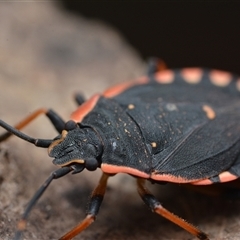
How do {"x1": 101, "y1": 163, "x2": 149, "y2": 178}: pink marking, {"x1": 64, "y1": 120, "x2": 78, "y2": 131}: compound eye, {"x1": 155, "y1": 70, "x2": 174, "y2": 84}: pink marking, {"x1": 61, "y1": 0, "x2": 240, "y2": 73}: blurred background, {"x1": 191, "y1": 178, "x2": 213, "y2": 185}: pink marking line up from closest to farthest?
{"x1": 101, "y1": 163, "x2": 149, "y2": 178}: pink marking < {"x1": 64, "y1": 120, "x2": 78, "y2": 131}: compound eye < {"x1": 191, "y1": 178, "x2": 213, "y2": 185}: pink marking < {"x1": 155, "y1": 70, "x2": 174, "y2": 84}: pink marking < {"x1": 61, "y1": 0, "x2": 240, "y2": 73}: blurred background

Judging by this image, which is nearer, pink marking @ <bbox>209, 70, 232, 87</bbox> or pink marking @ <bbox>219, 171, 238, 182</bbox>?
pink marking @ <bbox>219, 171, 238, 182</bbox>

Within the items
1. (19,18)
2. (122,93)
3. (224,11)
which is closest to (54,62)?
(19,18)

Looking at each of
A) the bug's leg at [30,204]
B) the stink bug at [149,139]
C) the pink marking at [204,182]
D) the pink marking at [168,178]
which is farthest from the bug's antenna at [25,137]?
the pink marking at [204,182]

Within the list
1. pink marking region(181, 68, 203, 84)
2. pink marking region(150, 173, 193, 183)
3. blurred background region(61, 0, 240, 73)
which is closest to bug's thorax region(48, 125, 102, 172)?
pink marking region(150, 173, 193, 183)

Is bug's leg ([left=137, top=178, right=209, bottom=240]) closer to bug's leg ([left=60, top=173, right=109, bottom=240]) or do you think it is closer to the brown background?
the brown background

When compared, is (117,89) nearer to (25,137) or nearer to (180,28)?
(25,137)

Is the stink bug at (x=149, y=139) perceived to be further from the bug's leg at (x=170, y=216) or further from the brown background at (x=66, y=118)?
the brown background at (x=66, y=118)

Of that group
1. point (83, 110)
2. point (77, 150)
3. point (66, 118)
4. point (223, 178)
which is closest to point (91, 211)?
point (77, 150)

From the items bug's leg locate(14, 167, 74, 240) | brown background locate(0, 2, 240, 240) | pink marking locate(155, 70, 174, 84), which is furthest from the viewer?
pink marking locate(155, 70, 174, 84)
